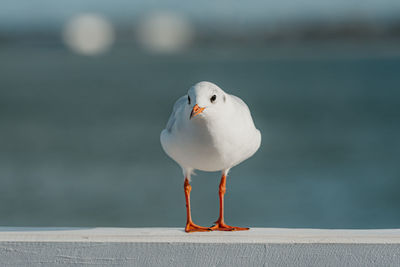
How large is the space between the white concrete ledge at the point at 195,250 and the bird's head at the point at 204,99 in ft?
1.83

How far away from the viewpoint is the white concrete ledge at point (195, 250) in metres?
1.46

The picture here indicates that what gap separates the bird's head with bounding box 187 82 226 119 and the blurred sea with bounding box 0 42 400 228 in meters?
5.09

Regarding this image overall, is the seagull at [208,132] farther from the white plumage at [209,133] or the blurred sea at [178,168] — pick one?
the blurred sea at [178,168]

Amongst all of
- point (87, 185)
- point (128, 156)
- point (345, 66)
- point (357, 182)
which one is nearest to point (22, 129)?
point (128, 156)

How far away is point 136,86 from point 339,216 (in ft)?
102

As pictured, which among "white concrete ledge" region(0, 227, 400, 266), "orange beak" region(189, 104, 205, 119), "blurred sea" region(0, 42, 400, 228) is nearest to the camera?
"white concrete ledge" region(0, 227, 400, 266)

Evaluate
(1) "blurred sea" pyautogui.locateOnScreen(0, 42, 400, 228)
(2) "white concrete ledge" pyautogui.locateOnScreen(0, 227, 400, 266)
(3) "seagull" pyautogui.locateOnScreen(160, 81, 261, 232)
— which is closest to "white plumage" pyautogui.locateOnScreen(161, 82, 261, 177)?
(3) "seagull" pyautogui.locateOnScreen(160, 81, 261, 232)

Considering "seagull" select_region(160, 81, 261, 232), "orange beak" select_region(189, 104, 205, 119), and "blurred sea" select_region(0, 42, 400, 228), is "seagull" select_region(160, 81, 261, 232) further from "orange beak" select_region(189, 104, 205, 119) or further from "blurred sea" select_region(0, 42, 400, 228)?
"blurred sea" select_region(0, 42, 400, 228)

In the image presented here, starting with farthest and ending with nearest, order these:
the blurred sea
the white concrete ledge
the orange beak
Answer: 1. the blurred sea
2. the orange beak
3. the white concrete ledge

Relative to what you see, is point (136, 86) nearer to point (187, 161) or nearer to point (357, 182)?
point (357, 182)

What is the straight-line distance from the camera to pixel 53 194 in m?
9.28

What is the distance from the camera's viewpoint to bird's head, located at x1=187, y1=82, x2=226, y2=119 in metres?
1.97

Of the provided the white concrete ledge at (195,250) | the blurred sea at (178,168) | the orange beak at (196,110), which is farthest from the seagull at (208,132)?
the blurred sea at (178,168)

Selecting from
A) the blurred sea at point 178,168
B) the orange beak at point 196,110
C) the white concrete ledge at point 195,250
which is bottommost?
the blurred sea at point 178,168
